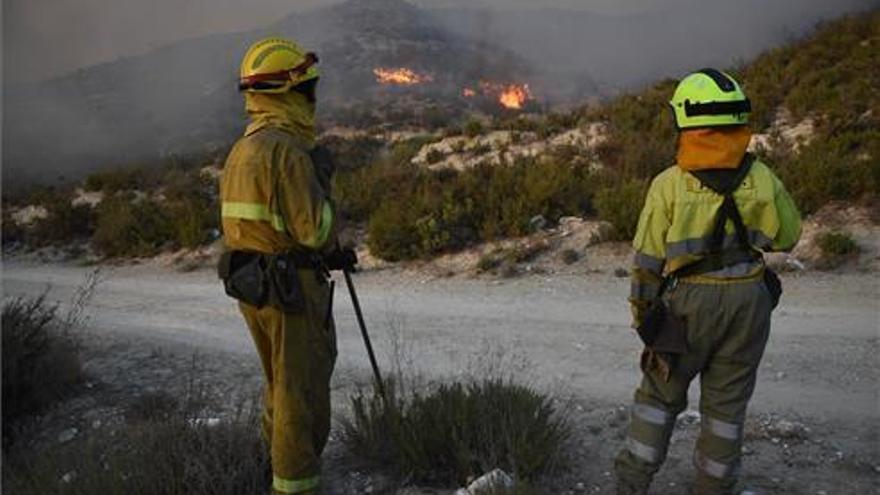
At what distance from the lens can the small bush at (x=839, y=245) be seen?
8.14 meters

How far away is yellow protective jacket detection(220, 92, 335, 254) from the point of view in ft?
11.0

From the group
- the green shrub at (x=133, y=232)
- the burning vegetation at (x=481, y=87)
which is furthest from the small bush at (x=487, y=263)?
the burning vegetation at (x=481, y=87)

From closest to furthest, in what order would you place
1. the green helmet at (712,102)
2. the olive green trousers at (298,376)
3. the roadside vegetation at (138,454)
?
the green helmet at (712,102) → the olive green trousers at (298,376) → the roadside vegetation at (138,454)

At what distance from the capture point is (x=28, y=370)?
17.7 feet

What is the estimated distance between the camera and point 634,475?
138 inches

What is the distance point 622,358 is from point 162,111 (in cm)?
5905

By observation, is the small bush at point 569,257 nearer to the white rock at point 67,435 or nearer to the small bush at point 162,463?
the small bush at point 162,463

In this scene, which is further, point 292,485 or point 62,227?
point 62,227

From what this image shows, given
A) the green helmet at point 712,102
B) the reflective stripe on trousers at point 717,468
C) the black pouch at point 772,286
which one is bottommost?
the reflective stripe on trousers at point 717,468

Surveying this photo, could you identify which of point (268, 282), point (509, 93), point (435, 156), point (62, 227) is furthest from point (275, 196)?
point (509, 93)

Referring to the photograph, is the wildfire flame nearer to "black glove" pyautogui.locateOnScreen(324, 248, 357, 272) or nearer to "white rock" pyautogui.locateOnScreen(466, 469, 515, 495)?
"black glove" pyautogui.locateOnScreen(324, 248, 357, 272)

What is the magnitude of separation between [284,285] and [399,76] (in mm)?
57973

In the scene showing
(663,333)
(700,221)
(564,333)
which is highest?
(700,221)

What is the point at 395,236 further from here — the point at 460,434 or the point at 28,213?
the point at 28,213
